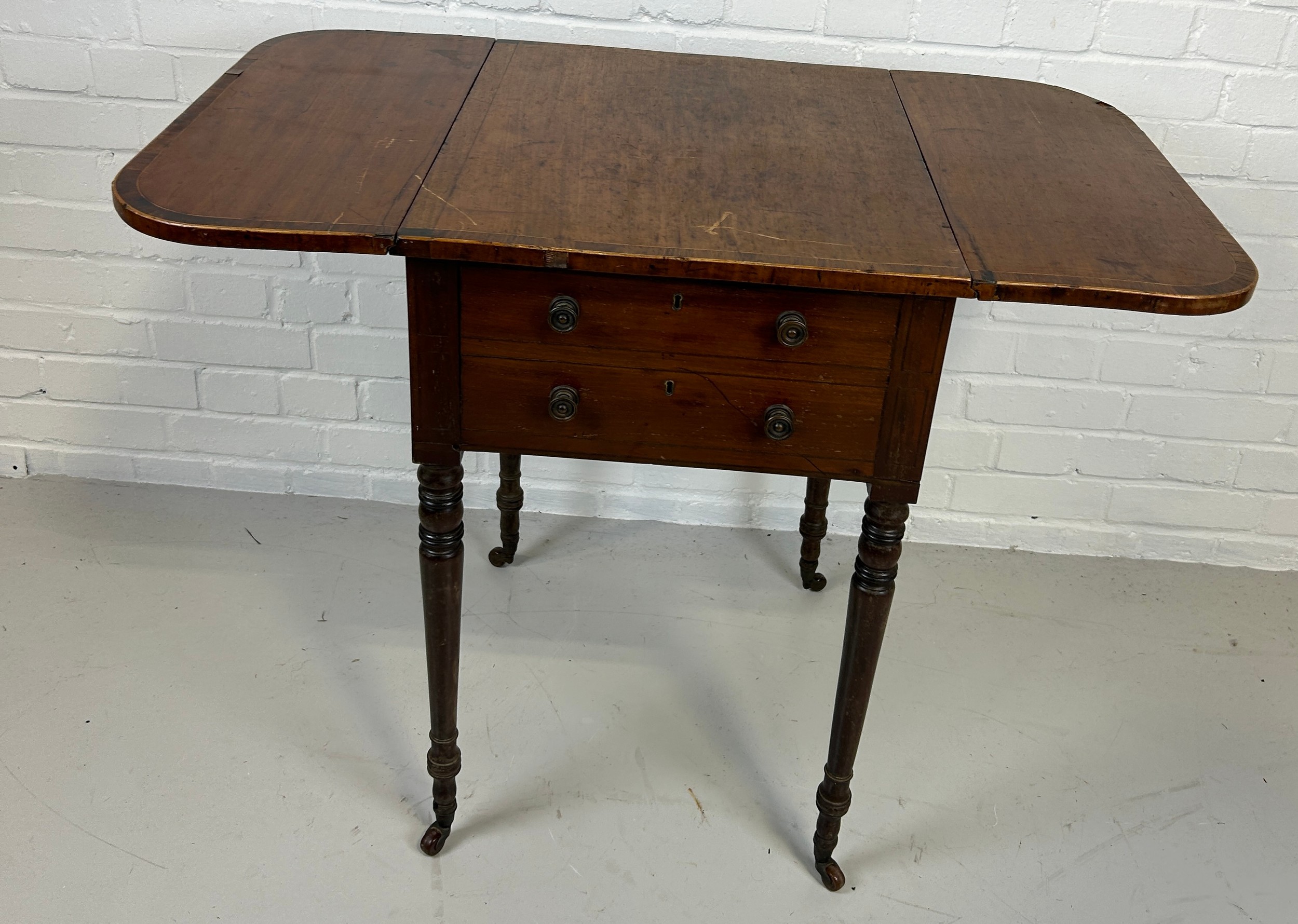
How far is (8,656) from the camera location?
1950mm

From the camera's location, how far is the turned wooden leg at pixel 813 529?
2170 millimetres

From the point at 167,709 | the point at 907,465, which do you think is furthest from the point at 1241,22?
the point at 167,709

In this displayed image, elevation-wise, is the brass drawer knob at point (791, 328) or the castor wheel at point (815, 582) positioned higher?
the brass drawer knob at point (791, 328)

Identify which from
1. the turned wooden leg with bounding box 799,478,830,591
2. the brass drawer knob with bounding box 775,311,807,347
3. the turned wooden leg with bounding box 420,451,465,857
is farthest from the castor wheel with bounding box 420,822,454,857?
the brass drawer knob with bounding box 775,311,807,347

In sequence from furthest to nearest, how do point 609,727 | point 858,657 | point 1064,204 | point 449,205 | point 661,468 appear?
point 661,468, point 609,727, point 858,657, point 1064,204, point 449,205

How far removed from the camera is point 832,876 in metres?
1.67

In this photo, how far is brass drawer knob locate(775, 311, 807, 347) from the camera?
132cm

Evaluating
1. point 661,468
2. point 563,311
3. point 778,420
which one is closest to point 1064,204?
point 778,420

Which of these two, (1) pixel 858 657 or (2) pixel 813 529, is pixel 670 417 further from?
(2) pixel 813 529

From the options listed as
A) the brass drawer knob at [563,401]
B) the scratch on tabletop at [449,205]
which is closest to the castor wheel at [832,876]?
the brass drawer knob at [563,401]

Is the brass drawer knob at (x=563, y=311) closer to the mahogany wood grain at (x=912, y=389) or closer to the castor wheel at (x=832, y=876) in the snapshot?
the mahogany wood grain at (x=912, y=389)

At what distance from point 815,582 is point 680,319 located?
3.35ft

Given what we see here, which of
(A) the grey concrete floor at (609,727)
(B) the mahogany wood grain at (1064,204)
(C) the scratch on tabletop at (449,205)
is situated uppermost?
(B) the mahogany wood grain at (1064,204)

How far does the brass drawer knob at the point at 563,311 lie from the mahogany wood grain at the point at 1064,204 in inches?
16.5
